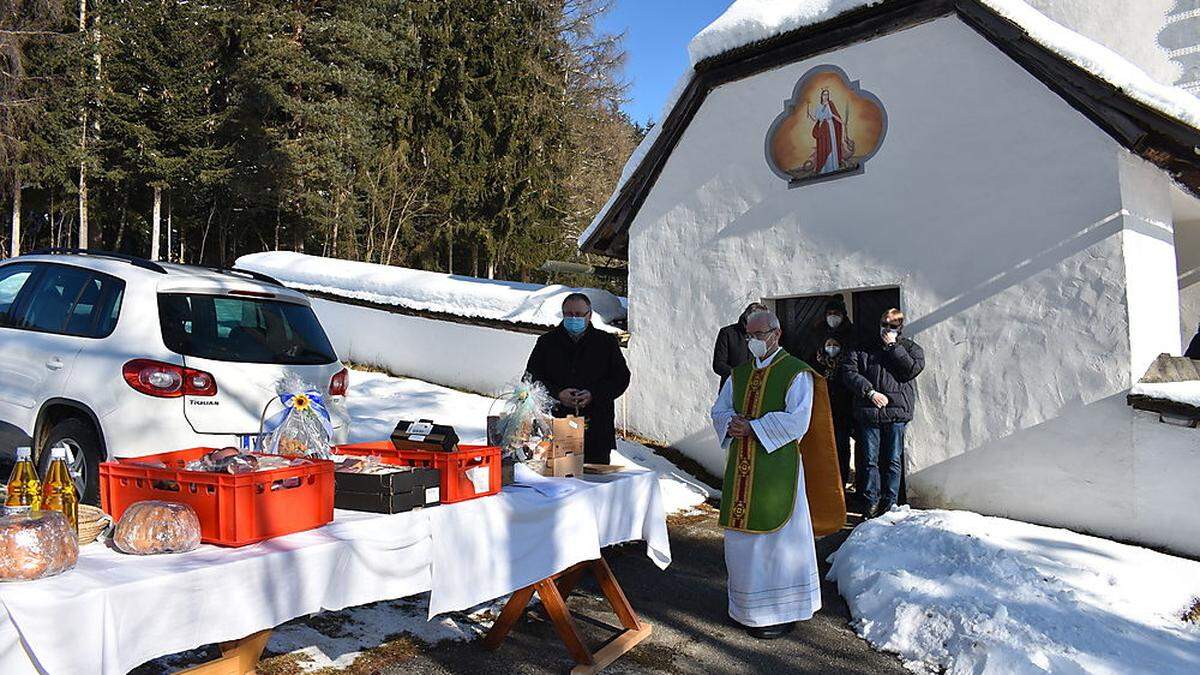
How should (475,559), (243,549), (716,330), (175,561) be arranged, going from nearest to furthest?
(175,561)
(243,549)
(475,559)
(716,330)

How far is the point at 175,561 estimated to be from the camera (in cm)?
223

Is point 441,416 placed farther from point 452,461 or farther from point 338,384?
point 452,461

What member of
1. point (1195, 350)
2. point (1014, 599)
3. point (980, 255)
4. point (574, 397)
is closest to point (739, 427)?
point (574, 397)

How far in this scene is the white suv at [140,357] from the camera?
464cm

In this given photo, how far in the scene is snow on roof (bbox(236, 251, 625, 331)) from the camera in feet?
36.8

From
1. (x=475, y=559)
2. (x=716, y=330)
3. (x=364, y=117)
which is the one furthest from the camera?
(x=364, y=117)

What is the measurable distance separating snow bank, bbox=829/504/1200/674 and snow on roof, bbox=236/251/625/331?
5.15 metres

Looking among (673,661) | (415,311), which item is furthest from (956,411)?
(415,311)

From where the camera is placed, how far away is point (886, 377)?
7.50m

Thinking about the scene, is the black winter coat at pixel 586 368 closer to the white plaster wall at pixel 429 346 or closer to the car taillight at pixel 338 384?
the car taillight at pixel 338 384

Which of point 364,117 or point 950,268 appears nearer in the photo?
point 950,268

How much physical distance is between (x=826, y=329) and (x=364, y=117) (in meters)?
19.9

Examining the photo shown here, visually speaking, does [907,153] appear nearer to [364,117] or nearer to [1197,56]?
[1197,56]

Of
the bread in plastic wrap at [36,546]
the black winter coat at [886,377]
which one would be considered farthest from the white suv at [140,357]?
the black winter coat at [886,377]
